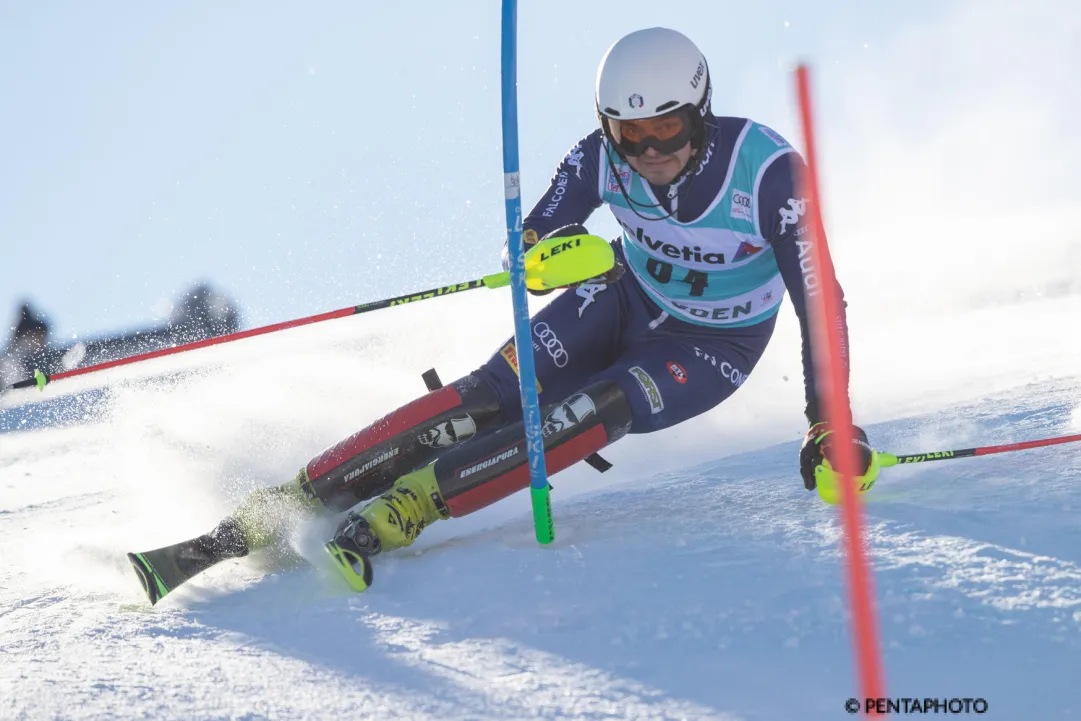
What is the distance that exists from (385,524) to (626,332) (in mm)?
1353

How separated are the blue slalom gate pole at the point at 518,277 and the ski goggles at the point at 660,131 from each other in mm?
404

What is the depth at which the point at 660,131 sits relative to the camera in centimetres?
296

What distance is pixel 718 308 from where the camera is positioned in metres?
3.46

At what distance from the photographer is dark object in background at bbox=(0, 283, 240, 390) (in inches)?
507

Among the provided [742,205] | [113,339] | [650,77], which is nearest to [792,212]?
[742,205]

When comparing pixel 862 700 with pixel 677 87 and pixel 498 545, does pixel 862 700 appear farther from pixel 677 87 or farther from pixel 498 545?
pixel 677 87

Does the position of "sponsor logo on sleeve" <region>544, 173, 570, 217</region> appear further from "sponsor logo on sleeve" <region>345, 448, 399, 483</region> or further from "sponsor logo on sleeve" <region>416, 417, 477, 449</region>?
"sponsor logo on sleeve" <region>345, 448, 399, 483</region>

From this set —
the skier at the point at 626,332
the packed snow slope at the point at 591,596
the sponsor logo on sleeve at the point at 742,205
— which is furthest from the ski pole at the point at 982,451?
the sponsor logo on sleeve at the point at 742,205

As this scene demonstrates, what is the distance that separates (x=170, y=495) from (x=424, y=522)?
141cm

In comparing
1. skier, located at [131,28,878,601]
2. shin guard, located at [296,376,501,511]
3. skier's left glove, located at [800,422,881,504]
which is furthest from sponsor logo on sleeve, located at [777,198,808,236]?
shin guard, located at [296,376,501,511]

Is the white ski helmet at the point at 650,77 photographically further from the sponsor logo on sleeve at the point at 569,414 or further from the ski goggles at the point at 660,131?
the sponsor logo on sleeve at the point at 569,414

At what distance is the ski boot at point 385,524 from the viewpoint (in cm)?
256

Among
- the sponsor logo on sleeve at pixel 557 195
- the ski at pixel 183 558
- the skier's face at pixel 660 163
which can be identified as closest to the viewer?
the ski at pixel 183 558

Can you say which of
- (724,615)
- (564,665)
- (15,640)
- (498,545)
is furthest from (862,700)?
(15,640)
